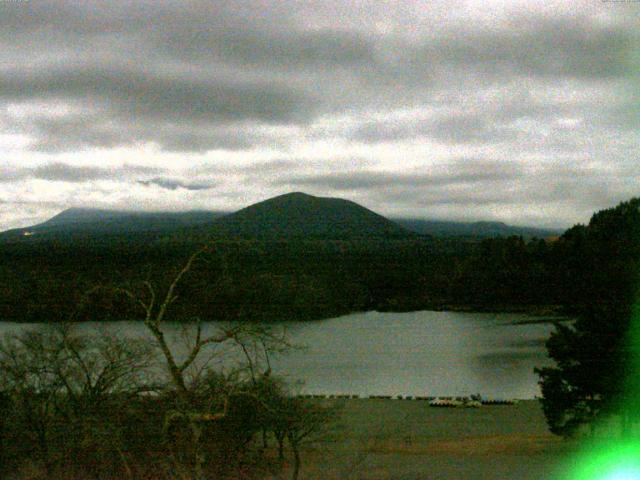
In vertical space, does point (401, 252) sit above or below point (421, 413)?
above

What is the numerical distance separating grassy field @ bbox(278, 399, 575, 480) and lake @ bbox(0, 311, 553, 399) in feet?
6.87

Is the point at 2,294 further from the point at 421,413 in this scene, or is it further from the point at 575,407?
the point at 575,407

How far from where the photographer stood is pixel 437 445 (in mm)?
9609

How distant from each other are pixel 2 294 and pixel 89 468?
37.5 ft

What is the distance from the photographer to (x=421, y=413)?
13781 mm

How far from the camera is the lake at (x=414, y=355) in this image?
17.7 m

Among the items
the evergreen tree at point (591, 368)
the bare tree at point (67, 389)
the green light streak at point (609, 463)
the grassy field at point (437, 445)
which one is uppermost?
the bare tree at point (67, 389)

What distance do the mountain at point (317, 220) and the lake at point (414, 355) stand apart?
24970mm

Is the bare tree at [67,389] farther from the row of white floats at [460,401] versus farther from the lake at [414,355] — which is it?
the row of white floats at [460,401]

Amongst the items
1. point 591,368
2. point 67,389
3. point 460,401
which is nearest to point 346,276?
point 460,401

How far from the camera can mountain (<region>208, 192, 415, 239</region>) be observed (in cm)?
5925

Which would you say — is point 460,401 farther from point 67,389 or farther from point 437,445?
point 67,389


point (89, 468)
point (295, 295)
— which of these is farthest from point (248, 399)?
point (295, 295)

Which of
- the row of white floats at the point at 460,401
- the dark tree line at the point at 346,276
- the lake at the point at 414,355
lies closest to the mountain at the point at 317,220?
the dark tree line at the point at 346,276
